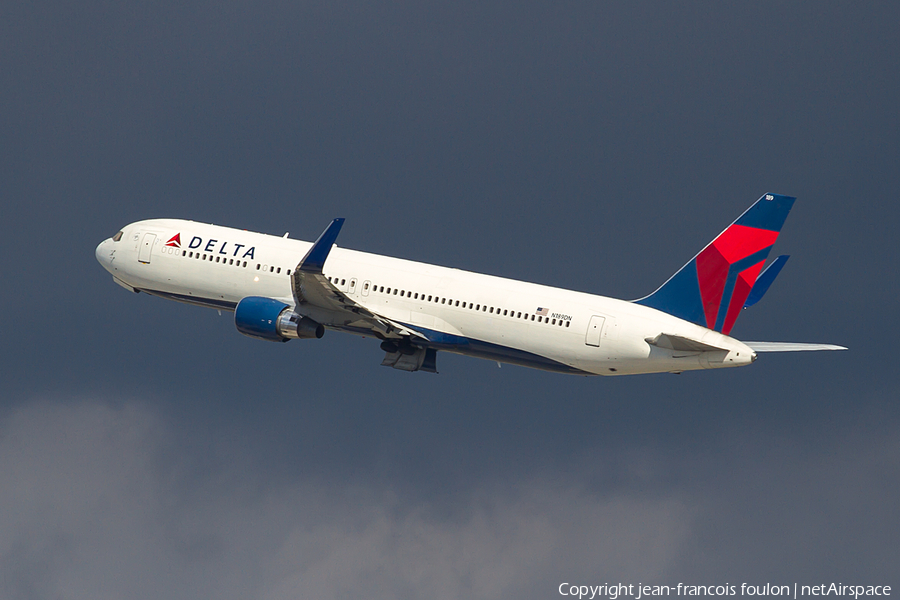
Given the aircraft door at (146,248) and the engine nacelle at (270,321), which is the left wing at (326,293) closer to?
the engine nacelle at (270,321)

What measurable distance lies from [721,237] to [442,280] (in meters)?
13.0

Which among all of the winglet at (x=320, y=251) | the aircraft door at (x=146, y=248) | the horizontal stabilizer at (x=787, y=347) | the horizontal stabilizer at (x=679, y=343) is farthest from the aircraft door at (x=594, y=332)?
the aircraft door at (x=146, y=248)

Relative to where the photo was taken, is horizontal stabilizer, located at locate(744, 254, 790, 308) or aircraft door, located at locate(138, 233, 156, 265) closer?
horizontal stabilizer, located at locate(744, 254, 790, 308)

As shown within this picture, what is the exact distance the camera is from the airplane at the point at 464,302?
62562 millimetres

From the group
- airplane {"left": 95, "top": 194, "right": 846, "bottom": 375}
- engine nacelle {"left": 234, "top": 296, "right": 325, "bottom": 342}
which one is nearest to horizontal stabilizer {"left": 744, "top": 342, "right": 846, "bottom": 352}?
airplane {"left": 95, "top": 194, "right": 846, "bottom": 375}

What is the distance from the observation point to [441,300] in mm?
66062

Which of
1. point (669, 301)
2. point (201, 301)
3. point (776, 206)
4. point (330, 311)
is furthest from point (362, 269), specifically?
point (776, 206)

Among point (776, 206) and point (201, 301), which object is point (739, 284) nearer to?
point (776, 206)

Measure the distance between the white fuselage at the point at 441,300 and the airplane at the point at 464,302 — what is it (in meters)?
0.05

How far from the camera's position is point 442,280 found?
66625mm

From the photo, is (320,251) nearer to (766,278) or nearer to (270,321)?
(270,321)

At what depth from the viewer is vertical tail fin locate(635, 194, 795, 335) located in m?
62.4

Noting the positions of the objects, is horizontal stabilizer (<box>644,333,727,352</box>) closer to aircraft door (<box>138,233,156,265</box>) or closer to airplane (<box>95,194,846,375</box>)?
airplane (<box>95,194,846,375</box>)

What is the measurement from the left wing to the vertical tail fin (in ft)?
41.2
